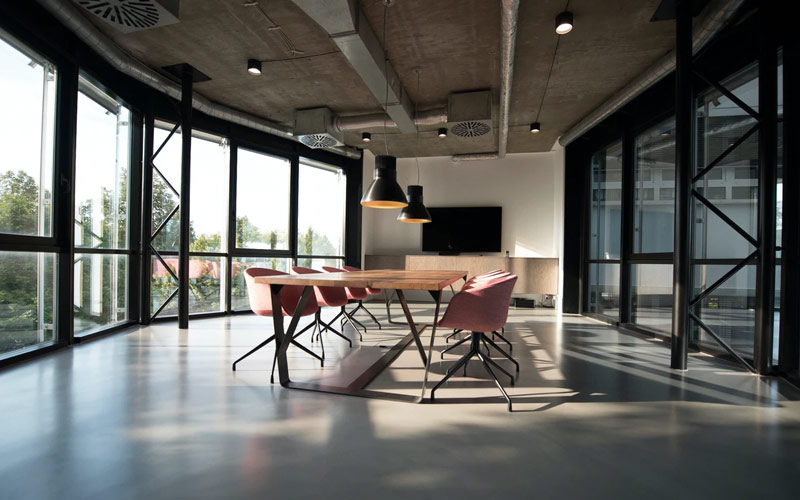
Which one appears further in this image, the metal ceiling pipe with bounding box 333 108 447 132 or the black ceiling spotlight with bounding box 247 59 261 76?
the metal ceiling pipe with bounding box 333 108 447 132

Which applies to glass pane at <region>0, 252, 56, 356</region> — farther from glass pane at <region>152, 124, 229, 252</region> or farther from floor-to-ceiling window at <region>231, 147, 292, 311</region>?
floor-to-ceiling window at <region>231, 147, 292, 311</region>

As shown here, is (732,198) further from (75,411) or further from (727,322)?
(75,411)

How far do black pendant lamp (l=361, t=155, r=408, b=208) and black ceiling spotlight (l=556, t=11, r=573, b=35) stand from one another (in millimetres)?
1903

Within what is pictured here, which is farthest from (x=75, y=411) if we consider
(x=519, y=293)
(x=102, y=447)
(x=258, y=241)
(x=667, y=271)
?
(x=519, y=293)

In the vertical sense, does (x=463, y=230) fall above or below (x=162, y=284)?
above

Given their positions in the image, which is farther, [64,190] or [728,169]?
[64,190]

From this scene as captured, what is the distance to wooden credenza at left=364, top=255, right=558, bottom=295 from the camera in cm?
802

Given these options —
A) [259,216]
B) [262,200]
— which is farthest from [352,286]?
[262,200]

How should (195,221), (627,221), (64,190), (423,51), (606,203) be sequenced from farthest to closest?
1. (606,203)
2. (195,221)
3. (627,221)
4. (423,51)
5. (64,190)

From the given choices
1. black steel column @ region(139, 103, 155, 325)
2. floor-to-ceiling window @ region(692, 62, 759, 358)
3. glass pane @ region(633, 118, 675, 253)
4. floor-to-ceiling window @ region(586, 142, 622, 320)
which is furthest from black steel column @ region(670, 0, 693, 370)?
black steel column @ region(139, 103, 155, 325)

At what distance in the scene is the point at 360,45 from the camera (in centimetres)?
382

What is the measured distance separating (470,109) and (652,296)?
333cm

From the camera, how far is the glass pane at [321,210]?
7.80 metres

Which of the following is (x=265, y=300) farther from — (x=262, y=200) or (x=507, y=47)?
(x=262, y=200)
